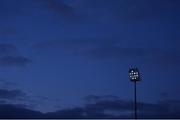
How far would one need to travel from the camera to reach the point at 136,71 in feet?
150
